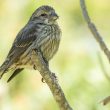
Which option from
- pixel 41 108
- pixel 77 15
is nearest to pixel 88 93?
pixel 41 108

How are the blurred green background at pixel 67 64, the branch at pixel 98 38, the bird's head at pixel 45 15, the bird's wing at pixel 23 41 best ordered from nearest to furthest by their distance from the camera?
1. the branch at pixel 98 38
2. the blurred green background at pixel 67 64
3. the bird's wing at pixel 23 41
4. the bird's head at pixel 45 15

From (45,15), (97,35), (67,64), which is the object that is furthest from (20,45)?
(97,35)

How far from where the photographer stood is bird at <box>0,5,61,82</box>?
417 centimetres

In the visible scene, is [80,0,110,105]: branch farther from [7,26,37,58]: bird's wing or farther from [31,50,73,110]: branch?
[7,26,37,58]: bird's wing

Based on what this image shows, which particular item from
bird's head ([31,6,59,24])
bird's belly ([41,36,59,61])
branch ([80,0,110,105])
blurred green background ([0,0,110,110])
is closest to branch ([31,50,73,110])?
branch ([80,0,110,105])

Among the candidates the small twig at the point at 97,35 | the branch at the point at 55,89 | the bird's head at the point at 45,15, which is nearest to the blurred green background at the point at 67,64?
the bird's head at the point at 45,15

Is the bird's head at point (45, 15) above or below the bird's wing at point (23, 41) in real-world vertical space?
above

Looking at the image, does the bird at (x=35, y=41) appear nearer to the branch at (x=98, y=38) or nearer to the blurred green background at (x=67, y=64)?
the blurred green background at (x=67, y=64)

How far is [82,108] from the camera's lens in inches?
149

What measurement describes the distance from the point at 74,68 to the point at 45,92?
0.30m

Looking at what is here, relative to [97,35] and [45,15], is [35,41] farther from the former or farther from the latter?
[97,35]

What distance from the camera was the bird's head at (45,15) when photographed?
4.36 meters

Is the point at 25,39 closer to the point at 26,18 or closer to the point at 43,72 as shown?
the point at 26,18

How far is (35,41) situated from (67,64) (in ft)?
1.71
